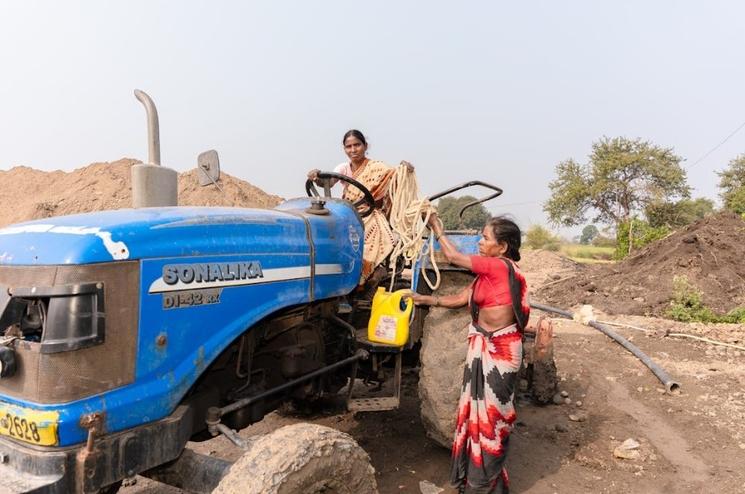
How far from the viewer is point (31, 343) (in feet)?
6.19

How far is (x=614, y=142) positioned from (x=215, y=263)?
108 ft

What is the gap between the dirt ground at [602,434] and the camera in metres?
3.59

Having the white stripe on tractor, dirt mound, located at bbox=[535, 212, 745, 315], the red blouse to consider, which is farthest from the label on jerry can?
dirt mound, located at bbox=[535, 212, 745, 315]

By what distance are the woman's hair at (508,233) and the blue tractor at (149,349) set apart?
1100 millimetres

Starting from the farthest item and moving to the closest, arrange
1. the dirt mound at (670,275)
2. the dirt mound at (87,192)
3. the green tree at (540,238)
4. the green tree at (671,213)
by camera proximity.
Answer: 1. the green tree at (540,238)
2. the green tree at (671,213)
3. the dirt mound at (87,192)
4. the dirt mound at (670,275)

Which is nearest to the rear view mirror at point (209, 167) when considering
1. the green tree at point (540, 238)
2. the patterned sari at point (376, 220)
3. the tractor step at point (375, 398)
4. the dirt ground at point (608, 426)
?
the dirt ground at point (608, 426)

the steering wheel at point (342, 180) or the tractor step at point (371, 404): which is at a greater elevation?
the steering wheel at point (342, 180)

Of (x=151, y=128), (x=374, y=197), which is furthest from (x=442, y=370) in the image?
(x=151, y=128)

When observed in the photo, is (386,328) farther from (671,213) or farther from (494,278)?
(671,213)

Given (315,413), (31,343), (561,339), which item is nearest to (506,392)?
(315,413)

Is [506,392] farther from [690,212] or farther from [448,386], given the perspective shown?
[690,212]

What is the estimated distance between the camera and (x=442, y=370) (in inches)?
132

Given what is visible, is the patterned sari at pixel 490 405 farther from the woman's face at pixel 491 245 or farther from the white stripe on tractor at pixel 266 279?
the white stripe on tractor at pixel 266 279

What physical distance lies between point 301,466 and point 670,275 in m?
11.7
